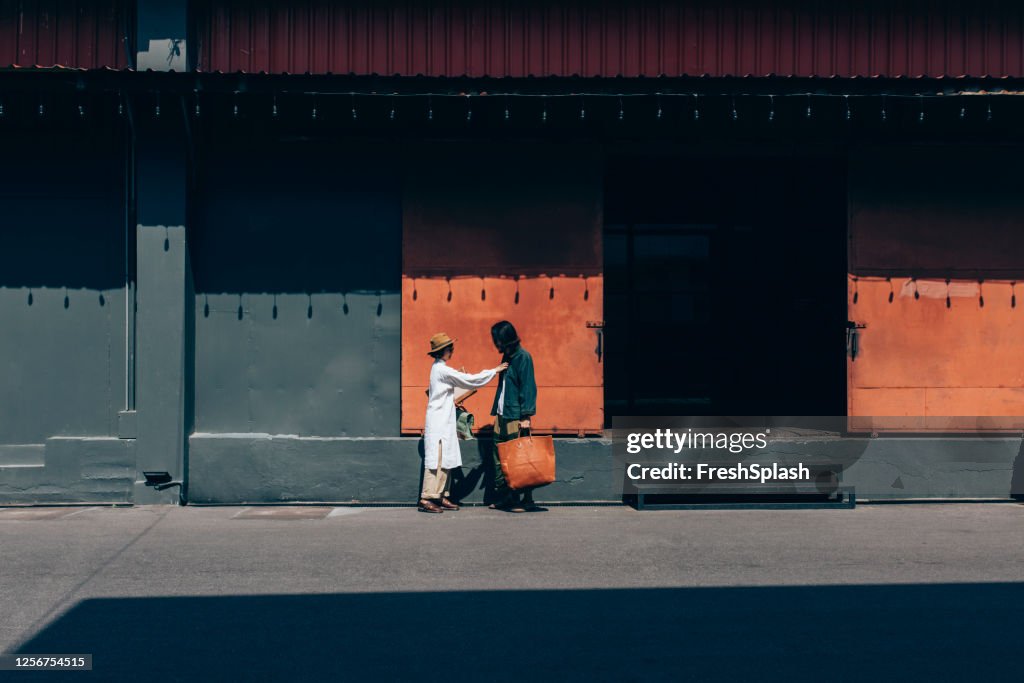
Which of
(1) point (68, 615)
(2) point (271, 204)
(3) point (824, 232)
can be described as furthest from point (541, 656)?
(3) point (824, 232)

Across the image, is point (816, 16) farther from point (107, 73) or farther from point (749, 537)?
point (107, 73)

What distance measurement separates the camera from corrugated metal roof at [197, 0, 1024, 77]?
34.7 ft

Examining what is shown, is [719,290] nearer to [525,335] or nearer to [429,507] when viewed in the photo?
[525,335]

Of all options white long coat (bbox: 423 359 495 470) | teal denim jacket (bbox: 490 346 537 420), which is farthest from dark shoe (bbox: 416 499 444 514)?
teal denim jacket (bbox: 490 346 537 420)

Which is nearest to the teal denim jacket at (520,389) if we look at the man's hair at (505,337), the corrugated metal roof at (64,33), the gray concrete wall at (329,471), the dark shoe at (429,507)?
the man's hair at (505,337)

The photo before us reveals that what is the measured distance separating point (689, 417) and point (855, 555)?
426cm

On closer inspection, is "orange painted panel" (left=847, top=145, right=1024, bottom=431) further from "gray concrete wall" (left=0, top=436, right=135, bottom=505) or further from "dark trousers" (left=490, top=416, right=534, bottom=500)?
"gray concrete wall" (left=0, top=436, right=135, bottom=505)

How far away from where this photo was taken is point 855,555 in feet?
25.3

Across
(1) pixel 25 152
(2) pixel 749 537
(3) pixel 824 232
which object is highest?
(1) pixel 25 152

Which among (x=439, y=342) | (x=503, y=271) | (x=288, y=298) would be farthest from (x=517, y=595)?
(x=288, y=298)

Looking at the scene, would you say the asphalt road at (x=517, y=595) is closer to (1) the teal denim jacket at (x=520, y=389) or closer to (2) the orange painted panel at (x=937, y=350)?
(1) the teal denim jacket at (x=520, y=389)

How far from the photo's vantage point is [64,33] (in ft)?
34.4

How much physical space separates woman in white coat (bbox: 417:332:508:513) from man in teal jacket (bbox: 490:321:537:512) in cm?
16

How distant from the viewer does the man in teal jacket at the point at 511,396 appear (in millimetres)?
9766
